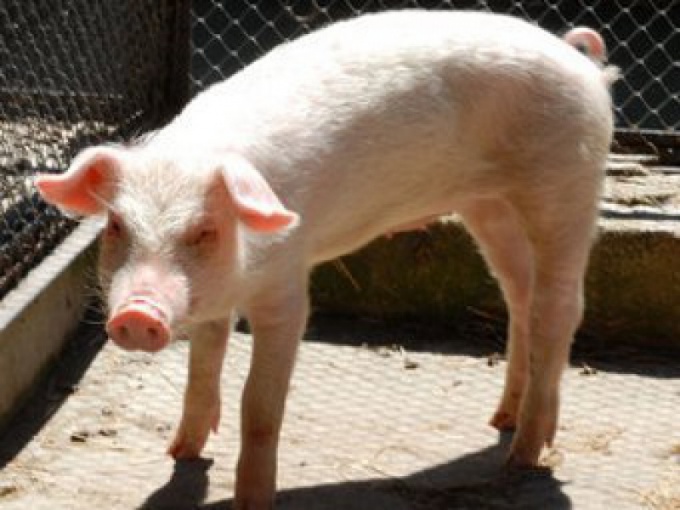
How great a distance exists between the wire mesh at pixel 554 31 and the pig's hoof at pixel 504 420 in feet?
7.34

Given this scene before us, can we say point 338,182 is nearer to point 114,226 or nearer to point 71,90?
point 114,226

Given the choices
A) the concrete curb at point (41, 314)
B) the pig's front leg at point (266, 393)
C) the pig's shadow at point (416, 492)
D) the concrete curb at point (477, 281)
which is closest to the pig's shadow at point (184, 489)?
the pig's shadow at point (416, 492)

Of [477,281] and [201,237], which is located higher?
[201,237]

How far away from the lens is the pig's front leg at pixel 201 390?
349 cm

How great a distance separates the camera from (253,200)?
2795mm

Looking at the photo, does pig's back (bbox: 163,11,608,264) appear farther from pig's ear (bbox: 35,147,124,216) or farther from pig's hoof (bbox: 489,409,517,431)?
pig's hoof (bbox: 489,409,517,431)

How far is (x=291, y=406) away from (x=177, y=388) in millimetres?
313

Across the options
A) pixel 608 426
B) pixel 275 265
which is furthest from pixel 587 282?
pixel 275 265

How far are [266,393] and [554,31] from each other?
13.5ft

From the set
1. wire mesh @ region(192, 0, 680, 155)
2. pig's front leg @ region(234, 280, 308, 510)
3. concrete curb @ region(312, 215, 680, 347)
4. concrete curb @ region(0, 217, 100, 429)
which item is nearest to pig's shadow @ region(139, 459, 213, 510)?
pig's front leg @ region(234, 280, 308, 510)

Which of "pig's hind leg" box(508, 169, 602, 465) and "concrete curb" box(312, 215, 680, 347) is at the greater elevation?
"pig's hind leg" box(508, 169, 602, 465)

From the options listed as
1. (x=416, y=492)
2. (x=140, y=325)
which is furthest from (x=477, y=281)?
(x=140, y=325)

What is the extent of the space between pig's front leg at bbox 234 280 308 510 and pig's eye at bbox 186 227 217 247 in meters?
0.35

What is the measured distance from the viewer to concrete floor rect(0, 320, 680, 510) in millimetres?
3523
